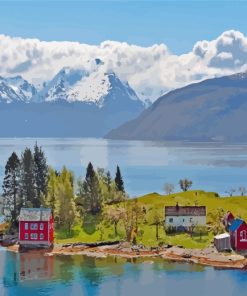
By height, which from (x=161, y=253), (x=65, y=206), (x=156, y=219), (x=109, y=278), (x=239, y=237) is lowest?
(x=109, y=278)

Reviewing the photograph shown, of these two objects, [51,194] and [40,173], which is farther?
[40,173]

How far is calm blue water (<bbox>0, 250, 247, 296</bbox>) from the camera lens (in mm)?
90062

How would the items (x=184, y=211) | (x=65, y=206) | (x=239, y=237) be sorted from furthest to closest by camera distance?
(x=65, y=206)
(x=184, y=211)
(x=239, y=237)

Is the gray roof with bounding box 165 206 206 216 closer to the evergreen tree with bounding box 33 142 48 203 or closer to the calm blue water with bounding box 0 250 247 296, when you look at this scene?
the calm blue water with bounding box 0 250 247 296

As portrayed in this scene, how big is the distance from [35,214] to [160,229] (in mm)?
21967

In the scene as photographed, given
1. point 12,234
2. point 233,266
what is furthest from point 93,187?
point 233,266

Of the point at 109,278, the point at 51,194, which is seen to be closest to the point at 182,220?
the point at 51,194

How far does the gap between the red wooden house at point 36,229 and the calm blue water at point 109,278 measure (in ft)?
24.1

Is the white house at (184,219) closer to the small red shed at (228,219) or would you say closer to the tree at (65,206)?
the small red shed at (228,219)

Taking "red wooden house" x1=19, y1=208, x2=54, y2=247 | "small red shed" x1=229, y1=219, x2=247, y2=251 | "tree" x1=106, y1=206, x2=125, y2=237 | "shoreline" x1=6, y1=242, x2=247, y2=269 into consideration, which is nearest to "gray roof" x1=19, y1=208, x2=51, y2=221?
"red wooden house" x1=19, y1=208, x2=54, y2=247

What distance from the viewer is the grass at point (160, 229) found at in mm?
116438

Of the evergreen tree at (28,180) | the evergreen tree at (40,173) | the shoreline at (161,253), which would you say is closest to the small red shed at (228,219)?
the shoreline at (161,253)

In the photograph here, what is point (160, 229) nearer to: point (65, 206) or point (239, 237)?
point (239, 237)

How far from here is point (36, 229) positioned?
11700 centimetres
